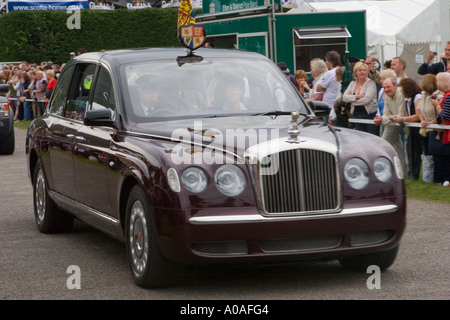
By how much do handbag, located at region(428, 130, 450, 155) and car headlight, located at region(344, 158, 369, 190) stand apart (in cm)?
597

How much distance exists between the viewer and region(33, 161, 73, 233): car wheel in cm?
1021

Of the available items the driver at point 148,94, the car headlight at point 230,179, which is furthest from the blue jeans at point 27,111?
the car headlight at point 230,179

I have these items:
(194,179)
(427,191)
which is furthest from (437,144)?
(194,179)

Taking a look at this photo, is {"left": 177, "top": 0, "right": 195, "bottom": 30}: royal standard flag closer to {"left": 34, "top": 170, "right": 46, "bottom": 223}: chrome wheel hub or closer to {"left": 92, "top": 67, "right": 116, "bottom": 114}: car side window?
{"left": 34, "top": 170, "right": 46, "bottom": 223}: chrome wheel hub

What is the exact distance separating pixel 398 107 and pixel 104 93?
21.2 ft

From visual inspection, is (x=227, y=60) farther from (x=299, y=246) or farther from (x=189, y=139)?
(x=299, y=246)

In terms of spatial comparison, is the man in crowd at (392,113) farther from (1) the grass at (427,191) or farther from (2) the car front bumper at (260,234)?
(2) the car front bumper at (260,234)

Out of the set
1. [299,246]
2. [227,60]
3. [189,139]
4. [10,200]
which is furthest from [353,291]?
[10,200]

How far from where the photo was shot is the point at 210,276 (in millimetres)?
7785

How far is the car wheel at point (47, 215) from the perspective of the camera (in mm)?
10211

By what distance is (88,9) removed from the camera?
143 feet

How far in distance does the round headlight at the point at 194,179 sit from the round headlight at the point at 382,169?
4.11 feet

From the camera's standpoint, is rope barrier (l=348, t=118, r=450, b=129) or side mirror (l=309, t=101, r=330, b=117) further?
→ rope barrier (l=348, t=118, r=450, b=129)

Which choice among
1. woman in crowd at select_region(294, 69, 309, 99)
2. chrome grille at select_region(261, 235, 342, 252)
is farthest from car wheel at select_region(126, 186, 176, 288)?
woman in crowd at select_region(294, 69, 309, 99)
